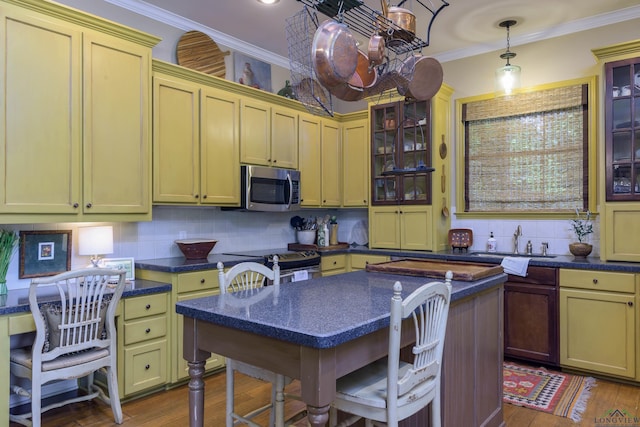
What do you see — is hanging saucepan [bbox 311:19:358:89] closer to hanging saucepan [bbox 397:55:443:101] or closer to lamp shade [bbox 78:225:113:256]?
hanging saucepan [bbox 397:55:443:101]

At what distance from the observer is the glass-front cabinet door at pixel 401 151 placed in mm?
4250

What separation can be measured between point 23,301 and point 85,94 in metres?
1.32

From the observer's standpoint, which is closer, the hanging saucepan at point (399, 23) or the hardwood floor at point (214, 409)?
the hanging saucepan at point (399, 23)

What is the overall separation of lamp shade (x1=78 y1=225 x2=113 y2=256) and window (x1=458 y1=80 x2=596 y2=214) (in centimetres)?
337

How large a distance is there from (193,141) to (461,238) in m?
2.73

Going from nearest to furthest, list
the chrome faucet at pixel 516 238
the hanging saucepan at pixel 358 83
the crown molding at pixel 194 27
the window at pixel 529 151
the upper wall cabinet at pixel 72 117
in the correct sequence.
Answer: the hanging saucepan at pixel 358 83 → the upper wall cabinet at pixel 72 117 → the crown molding at pixel 194 27 → the window at pixel 529 151 → the chrome faucet at pixel 516 238

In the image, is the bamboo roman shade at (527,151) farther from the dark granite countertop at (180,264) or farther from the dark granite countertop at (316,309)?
the dark granite countertop at (180,264)

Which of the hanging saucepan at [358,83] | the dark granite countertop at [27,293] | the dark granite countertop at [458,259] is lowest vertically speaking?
the dark granite countertop at [27,293]

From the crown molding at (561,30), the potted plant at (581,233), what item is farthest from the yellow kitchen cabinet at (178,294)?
the crown molding at (561,30)

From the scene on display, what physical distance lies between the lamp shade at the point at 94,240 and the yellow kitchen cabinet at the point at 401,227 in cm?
266

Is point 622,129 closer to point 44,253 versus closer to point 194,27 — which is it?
point 194,27

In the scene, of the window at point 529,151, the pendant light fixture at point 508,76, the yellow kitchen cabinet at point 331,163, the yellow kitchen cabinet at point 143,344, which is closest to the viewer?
the yellow kitchen cabinet at point 143,344

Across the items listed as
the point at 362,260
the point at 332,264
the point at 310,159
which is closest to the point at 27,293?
the point at 332,264

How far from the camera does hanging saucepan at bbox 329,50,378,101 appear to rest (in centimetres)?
182
